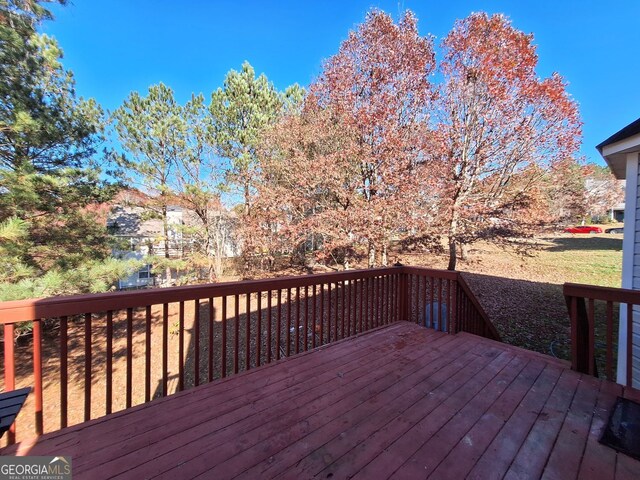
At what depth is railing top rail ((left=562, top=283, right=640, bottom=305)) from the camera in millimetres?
2115

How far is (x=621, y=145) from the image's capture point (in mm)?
2959

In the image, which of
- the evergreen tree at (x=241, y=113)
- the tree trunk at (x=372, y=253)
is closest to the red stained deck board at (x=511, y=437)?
the tree trunk at (x=372, y=253)

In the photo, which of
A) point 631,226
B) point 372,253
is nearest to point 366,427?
point 631,226

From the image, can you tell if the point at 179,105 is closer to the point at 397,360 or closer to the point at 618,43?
the point at 397,360

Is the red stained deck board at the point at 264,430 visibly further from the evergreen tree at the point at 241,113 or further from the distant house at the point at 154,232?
the distant house at the point at 154,232

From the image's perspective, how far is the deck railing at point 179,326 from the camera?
1.69 metres

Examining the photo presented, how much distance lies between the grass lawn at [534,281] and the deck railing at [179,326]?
7.46ft

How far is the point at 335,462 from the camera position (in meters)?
1.41

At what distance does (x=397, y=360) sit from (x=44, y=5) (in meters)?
8.86

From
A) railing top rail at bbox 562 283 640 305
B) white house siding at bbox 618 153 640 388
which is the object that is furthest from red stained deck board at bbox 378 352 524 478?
white house siding at bbox 618 153 640 388

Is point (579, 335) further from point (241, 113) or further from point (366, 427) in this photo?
point (241, 113)

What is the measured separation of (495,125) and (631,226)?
5.45 metres

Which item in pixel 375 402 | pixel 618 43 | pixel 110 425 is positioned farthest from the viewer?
pixel 618 43

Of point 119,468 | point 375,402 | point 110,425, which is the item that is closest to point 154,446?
point 119,468
